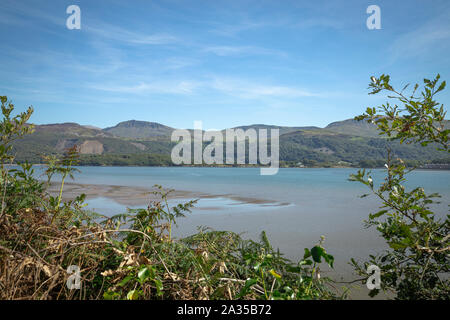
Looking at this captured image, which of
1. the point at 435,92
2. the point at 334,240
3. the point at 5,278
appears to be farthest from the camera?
the point at 334,240

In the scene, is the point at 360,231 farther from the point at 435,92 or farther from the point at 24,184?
the point at 24,184

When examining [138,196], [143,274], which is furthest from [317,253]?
[138,196]

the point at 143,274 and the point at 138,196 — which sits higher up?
the point at 143,274

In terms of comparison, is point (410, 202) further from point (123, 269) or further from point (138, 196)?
point (138, 196)

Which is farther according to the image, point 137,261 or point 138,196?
point 138,196

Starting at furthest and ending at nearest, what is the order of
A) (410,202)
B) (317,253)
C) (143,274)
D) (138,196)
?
(138,196) → (410,202) → (317,253) → (143,274)

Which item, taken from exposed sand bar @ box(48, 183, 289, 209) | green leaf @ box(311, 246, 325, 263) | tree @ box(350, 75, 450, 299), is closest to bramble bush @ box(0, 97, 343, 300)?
green leaf @ box(311, 246, 325, 263)

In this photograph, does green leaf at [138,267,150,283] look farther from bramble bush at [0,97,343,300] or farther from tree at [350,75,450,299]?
tree at [350,75,450,299]

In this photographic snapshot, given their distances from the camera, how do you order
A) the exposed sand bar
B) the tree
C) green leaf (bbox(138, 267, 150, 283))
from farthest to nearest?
the exposed sand bar
the tree
green leaf (bbox(138, 267, 150, 283))

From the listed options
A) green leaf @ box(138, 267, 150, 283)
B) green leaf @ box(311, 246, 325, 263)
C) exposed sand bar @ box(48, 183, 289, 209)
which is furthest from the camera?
exposed sand bar @ box(48, 183, 289, 209)

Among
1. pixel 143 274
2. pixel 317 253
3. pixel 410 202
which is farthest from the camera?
pixel 410 202
